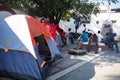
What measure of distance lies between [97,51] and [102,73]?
6373 millimetres

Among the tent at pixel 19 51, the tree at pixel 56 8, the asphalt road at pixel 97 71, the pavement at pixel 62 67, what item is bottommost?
the asphalt road at pixel 97 71

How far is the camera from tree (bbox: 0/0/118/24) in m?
18.2

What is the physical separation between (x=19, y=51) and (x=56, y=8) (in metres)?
9.64

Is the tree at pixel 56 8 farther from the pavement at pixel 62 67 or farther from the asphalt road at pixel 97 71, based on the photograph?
the asphalt road at pixel 97 71

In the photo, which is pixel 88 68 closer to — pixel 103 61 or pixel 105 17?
pixel 103 61

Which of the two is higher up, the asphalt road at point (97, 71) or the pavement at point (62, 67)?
the pavement at point (62, 67)

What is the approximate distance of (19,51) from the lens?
9.25m

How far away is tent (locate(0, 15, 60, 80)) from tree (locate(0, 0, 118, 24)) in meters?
7.81

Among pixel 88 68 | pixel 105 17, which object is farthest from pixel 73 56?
pixel 105 17

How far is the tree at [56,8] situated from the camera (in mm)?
18219

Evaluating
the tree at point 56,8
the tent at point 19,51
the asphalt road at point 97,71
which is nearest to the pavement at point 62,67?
the asphalt road at point 97,71

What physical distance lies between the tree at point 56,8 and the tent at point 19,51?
7.81 metres

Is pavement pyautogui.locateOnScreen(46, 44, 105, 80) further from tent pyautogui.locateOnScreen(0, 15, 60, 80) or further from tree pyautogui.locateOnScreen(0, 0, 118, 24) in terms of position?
tree pyautogui.locateOnScreen(0, 0, 118, 24)

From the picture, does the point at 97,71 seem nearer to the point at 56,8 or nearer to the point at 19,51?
the point at 19,51
